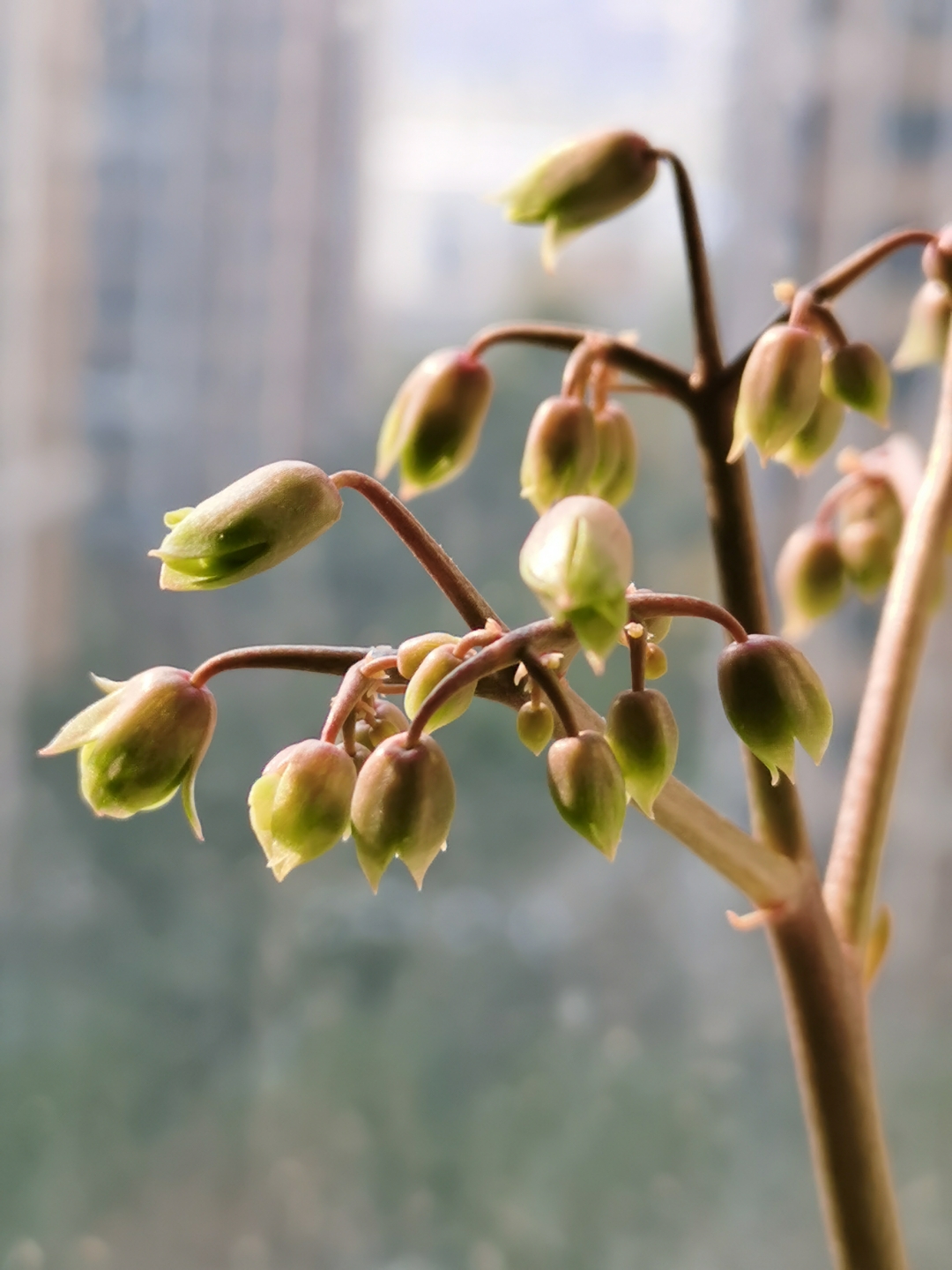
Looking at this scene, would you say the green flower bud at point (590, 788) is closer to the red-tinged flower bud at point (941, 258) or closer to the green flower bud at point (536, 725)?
the green flower bud at point (536, 725)

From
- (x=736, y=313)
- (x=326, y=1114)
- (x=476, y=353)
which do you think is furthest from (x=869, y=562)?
(x=326, y=1114)

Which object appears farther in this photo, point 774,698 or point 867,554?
point 867,554

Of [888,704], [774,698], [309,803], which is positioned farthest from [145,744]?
[888,704]

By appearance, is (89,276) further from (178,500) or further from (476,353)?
(476,353)

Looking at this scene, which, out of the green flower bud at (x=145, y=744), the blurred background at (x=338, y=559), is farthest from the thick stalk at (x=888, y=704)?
the blurred background at (x=338, y=559)

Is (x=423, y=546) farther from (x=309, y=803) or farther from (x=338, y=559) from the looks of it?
(x=338, y=559)

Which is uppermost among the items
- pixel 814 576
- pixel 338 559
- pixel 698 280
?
pixel 698 280

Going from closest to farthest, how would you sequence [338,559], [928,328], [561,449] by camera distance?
1. [561,449]
2. [928,328]
3. [338,559]

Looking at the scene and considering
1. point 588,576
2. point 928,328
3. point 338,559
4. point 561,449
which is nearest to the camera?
point 588,576

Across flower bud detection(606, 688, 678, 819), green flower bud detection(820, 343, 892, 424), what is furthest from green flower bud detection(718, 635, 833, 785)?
green flower bud detection(820, 343, 892, 424)
